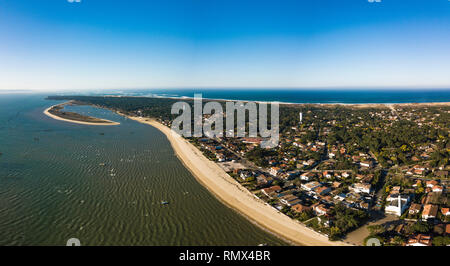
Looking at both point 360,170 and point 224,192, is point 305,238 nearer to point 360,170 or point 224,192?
point 224,192

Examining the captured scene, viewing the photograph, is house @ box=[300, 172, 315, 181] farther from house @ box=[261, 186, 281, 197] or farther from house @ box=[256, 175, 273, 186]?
house @ box=[261, 186, 281, 197]

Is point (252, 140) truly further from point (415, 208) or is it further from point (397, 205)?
point (415, 208)

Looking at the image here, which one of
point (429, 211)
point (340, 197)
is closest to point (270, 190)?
point (340, 197)

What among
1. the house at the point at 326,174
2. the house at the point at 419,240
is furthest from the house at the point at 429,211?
the house at the point at 326,174

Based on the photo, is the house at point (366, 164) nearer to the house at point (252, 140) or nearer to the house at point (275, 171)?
the house at point (275, 171)
